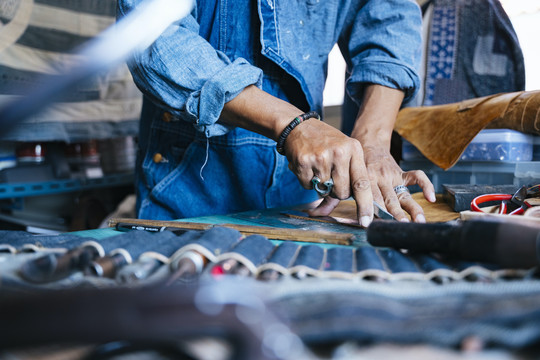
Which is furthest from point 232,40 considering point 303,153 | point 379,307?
point 379,307

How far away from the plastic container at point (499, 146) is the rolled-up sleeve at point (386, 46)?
0.90ft

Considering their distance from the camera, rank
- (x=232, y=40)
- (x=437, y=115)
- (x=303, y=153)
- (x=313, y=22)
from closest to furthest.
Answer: (x=303, y=153) < (x=232, y=40) < (x=313, y=22) < (x=437, y=115)

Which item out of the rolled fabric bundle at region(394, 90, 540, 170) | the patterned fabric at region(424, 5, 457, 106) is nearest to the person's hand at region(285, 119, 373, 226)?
the rolled fabric bundle at region(394, 90, 540, 170)

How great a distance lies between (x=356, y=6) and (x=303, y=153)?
0.73 metres

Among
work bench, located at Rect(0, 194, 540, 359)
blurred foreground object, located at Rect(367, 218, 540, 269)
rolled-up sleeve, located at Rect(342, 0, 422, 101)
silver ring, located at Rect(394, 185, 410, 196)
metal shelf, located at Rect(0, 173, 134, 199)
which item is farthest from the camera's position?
metal shelf, located at Rect(0, 173, 134, 199)

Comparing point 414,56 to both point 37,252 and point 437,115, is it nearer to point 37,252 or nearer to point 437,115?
point 437,115

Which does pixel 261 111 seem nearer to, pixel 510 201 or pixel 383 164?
pixel 383 164

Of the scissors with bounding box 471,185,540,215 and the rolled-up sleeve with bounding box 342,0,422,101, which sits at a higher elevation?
the rolled-up sleeve with bounding box 342,0,422,101

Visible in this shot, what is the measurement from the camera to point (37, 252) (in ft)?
1.64

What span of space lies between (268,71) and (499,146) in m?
0.75

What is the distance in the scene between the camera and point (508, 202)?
2.86 feet

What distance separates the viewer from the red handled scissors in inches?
31.6

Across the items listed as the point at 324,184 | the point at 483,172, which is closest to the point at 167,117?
the point at 324,184

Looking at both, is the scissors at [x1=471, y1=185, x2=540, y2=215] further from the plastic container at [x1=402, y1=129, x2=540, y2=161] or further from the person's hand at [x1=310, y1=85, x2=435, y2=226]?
the plastic container at [x1=402, y1=129, x2=540, y2=161]
